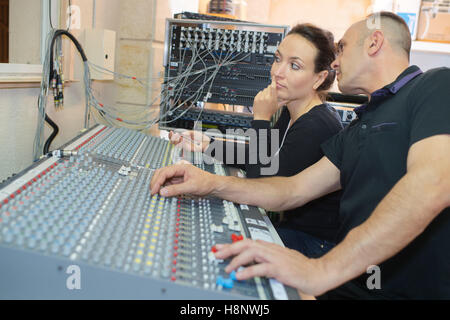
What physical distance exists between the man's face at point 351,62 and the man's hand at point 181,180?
51 centimetres

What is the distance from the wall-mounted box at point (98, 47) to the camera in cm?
169

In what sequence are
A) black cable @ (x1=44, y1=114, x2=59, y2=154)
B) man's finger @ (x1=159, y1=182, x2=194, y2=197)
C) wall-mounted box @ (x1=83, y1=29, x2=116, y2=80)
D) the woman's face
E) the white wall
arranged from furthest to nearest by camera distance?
wall-mounted box @ (x1=83, y1=29, x2=116, y2=80)
the woman's face
black cable @ (x1=44, y1=114, x2=59, y2=154)
the white wall
man's finger @ (x1=159, y1=182, x2=194, y2=197)

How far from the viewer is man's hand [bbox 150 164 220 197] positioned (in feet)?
3.05

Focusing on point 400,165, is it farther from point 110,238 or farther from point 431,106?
point 110,238

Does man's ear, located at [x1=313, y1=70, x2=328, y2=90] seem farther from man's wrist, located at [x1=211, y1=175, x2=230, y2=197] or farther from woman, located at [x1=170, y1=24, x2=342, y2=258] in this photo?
man's wrist, located at [x1=211, y1=175, x2=230, y2=197]

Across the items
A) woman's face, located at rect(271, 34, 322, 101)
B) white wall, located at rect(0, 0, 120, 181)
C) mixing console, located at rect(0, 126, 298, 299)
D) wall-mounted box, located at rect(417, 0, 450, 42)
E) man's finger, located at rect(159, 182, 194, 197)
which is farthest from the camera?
→ wall-mounted box, located at rect(417, 0, 450, 42)

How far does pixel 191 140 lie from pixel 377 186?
34.3 inches

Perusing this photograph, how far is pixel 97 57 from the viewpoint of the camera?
5.65 ft

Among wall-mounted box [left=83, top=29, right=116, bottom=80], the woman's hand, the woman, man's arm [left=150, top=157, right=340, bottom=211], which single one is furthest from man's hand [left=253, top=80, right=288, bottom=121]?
wall-mounted box [left=83, top=29, right=116, bottom=80]

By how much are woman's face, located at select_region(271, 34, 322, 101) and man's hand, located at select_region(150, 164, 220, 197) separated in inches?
26.0

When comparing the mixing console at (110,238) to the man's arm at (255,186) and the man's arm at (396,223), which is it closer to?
the man's arm at (255,186)

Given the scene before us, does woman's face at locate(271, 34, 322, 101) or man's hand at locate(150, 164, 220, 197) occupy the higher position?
woman's face at locate(271, 34, 322, 101)

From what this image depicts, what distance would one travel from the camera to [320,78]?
5.16 ft
